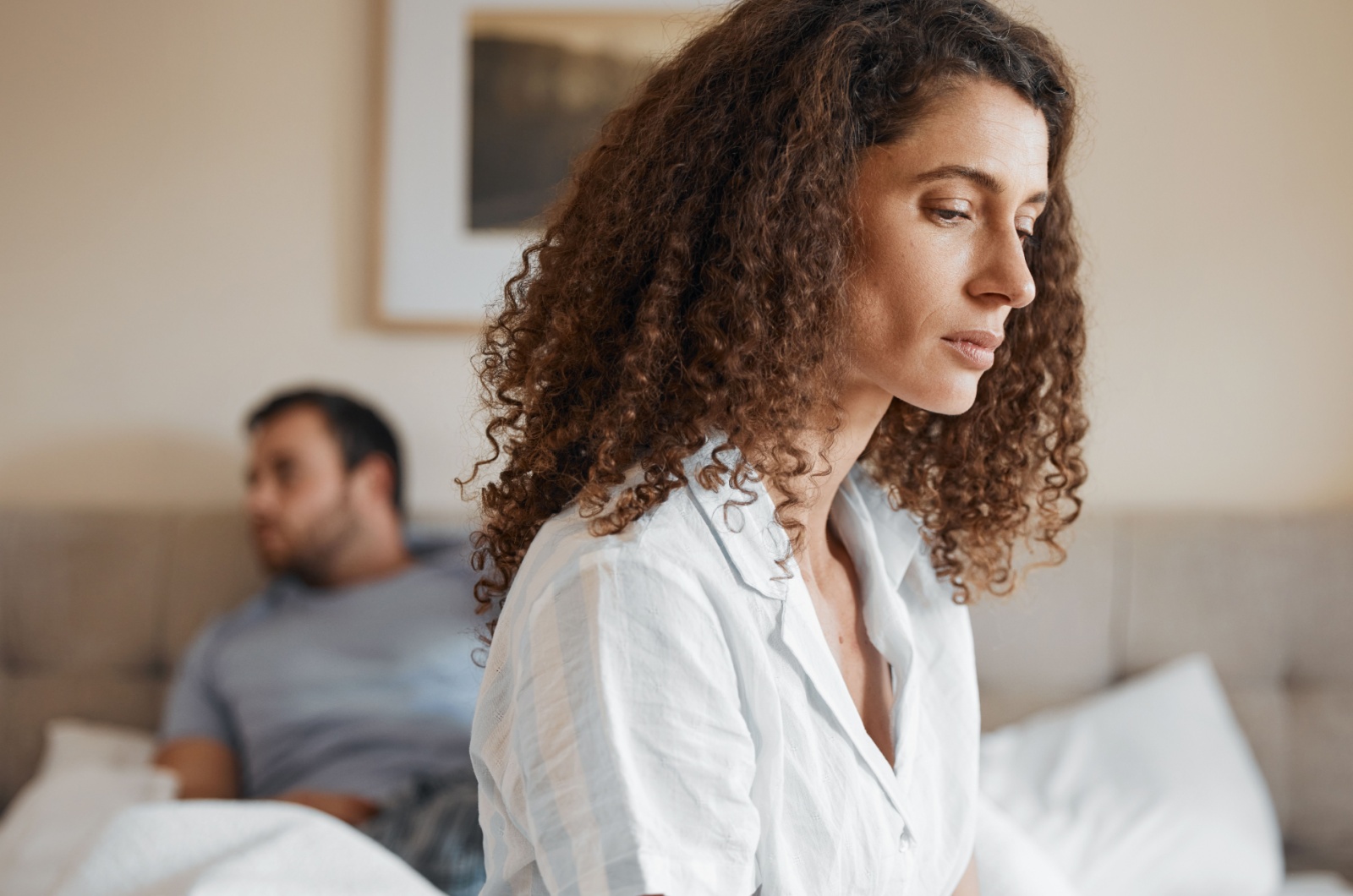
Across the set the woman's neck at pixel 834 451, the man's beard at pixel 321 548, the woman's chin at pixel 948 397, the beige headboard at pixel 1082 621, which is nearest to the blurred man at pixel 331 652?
the man's beard at pixel 321 548

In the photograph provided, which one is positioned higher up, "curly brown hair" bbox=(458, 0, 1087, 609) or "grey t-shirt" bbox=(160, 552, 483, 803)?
"curly brown hair" bbox=(458, 0, 1087, 609)

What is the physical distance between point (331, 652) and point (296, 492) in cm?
28

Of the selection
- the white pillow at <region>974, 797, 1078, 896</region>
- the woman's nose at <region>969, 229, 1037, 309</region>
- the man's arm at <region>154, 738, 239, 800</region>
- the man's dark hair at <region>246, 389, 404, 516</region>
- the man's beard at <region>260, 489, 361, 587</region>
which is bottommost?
the man's arm at <region>154, 738, 239, 800</region>

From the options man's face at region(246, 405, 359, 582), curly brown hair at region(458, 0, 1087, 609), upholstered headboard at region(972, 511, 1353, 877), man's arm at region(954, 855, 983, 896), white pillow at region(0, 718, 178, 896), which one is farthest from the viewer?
man's face at region(246, 405, 359, 582)

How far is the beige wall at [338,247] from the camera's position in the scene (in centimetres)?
179

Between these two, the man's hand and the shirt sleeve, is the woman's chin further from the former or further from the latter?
the man's hand

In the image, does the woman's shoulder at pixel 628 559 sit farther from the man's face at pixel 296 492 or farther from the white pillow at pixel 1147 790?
the man's face at pixel 296 492

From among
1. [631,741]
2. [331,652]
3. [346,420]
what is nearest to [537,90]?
[346,420]

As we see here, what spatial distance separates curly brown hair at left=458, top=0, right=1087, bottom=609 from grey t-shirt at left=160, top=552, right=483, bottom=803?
2.92 feet

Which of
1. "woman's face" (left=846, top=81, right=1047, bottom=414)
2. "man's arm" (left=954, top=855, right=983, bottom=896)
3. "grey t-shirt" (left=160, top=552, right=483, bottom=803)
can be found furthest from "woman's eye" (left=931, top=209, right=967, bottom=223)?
"grey t-shirt" (left=160, top=552, right=483, bottom=803)

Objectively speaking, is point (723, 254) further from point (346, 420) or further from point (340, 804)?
point (346, 420)

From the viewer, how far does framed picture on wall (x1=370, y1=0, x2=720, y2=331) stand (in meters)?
1.88

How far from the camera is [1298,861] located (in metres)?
1.62

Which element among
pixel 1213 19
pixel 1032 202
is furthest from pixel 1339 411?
pixel 1032 202
